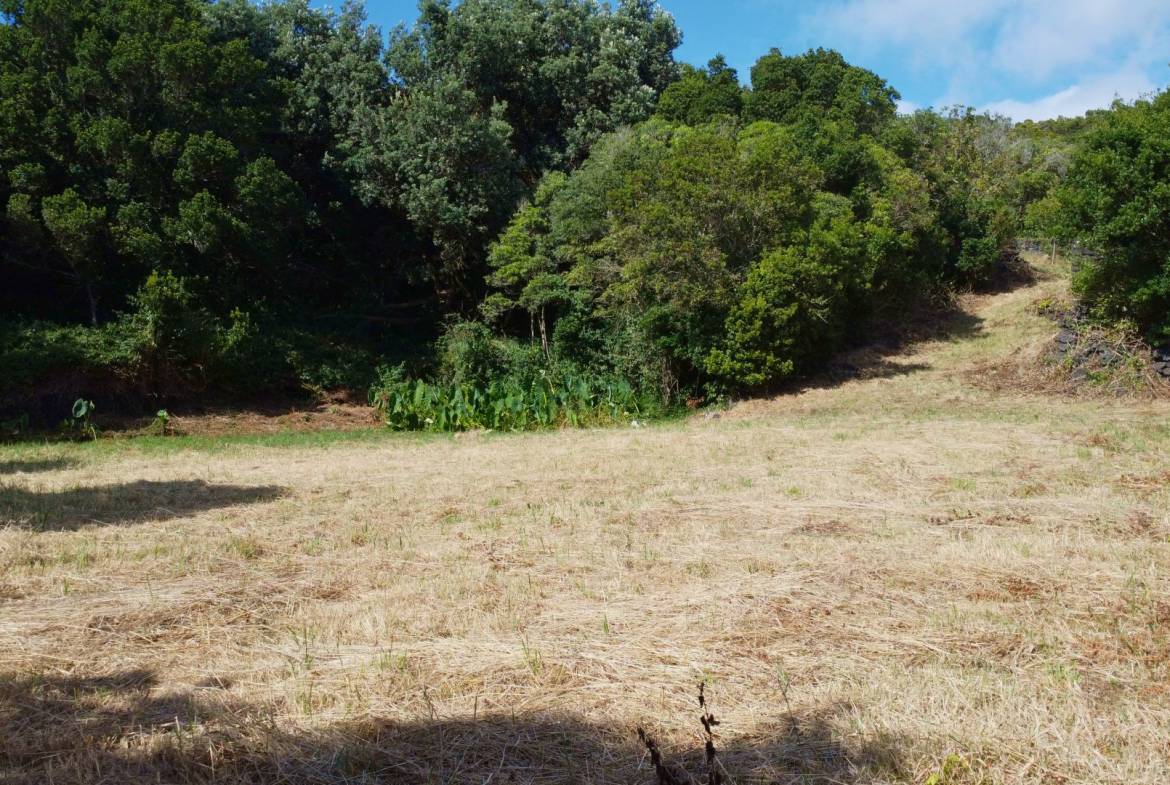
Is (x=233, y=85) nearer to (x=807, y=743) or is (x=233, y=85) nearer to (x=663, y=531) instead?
(x=663, y=531)

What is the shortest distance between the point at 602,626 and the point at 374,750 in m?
1.59

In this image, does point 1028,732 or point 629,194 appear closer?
point 1028,732

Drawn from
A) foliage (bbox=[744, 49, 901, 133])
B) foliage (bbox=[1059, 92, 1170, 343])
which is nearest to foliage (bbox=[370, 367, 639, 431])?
foliage (bbox=[1059, 92, 1170, 343])

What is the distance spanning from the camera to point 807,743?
10.7ft

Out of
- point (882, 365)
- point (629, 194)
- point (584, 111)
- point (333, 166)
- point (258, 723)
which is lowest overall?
point (258, 723)

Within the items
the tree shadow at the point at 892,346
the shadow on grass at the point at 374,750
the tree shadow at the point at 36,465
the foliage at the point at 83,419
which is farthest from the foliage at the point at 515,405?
the shadow on grass at the point at 374,750

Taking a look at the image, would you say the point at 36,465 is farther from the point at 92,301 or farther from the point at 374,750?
the point at 374,750

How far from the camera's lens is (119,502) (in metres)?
8.72

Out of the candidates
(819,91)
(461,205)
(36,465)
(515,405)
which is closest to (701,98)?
(819,91)

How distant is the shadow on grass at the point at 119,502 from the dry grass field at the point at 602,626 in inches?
2.7

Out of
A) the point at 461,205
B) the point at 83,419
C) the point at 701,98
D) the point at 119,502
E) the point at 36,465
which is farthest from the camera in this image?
the point at 701,98

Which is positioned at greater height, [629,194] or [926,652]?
[629,194]

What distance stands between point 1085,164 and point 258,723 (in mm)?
18351

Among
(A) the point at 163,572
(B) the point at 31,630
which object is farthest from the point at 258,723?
(A) the point at 163,572
